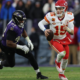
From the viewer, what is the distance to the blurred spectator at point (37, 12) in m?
12.1

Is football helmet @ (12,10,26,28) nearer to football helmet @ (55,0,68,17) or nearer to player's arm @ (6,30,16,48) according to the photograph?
player's arm @ (6,30,16,48)

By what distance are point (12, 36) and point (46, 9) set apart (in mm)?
5691

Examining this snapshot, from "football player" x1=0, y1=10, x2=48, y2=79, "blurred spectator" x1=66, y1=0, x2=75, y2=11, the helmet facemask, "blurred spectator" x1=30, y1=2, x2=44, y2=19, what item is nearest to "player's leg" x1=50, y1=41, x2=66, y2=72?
"football player" x1=0, y1=10, x2=48, y2=79

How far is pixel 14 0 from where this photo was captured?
1293cm

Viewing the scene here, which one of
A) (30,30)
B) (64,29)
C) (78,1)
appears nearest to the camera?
(64,29)

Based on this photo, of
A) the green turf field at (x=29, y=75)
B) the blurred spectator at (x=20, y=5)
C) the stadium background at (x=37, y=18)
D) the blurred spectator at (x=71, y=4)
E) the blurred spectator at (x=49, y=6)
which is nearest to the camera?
the green turf field at (x=29, y=75)

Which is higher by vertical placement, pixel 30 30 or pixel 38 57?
pixel 30 30

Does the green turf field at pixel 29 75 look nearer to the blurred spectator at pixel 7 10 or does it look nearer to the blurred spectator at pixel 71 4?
the blurred spectator at pixel 7 10

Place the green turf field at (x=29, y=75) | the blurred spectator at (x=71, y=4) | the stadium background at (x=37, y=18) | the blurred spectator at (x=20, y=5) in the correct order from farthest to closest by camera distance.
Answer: the blurred spectator at (x=71, y=4)
the blurred spectator at (x=20, y=5)
the stadium background at (x=37, y=18)
the green turf field at (x=29, y=75)

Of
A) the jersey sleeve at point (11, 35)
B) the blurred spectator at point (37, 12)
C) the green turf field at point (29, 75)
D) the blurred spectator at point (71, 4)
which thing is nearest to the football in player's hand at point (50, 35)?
the jersey sleeve at point (11, 35)

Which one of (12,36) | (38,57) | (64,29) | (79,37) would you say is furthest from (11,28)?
(38,57)

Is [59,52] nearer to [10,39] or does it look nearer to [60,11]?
[60,11]

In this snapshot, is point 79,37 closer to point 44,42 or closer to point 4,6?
point 44,42

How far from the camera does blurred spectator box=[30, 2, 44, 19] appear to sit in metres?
12.1
